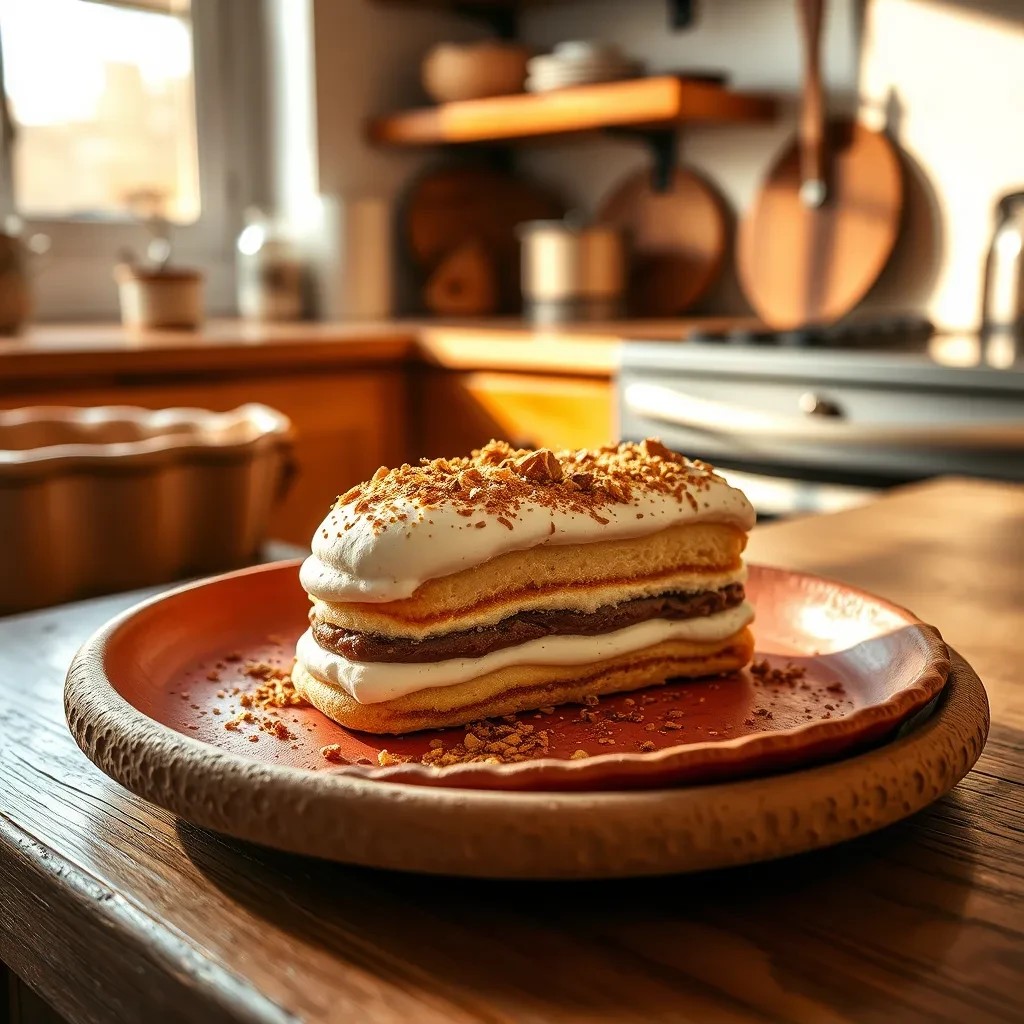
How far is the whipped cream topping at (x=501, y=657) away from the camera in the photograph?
0.58m

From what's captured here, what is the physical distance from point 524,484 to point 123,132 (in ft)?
9.08

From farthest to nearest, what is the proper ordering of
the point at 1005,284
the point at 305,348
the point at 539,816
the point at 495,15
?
the point at 495,15, the point at 305,348, the point at 1005,284, the point at 539,816

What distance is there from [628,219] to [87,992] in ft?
9.37

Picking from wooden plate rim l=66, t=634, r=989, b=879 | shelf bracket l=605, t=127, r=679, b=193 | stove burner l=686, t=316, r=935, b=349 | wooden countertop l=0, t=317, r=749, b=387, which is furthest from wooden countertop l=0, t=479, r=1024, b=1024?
shelf bracket l=605, t=127, r=679, b=193

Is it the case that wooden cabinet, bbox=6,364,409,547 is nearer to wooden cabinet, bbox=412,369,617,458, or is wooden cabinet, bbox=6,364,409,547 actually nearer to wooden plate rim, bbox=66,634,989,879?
wooden cabinet, bbox=412,369,617,458

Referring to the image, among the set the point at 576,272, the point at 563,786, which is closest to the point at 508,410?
the point at 576,272

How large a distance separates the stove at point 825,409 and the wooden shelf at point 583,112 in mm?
602

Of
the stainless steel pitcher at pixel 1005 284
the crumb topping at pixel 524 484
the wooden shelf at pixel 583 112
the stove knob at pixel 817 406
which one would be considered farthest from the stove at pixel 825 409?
the crumb topping at pixel 524 484

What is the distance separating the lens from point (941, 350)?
2102 millimetres

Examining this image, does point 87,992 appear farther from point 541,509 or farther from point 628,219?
point 628,219

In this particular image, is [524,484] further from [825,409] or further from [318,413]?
[318,413]

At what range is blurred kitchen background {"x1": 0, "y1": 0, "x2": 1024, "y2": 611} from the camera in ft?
6.92

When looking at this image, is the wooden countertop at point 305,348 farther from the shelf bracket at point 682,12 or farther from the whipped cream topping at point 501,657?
the whipped cream topping at point 501,657

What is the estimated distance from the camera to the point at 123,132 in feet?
10.0
